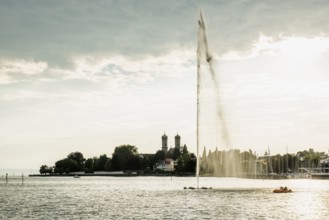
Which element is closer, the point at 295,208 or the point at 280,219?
the point at 280,219

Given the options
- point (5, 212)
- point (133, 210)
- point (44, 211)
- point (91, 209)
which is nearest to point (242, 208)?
point (133, 210)

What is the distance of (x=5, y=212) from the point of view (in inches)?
3506

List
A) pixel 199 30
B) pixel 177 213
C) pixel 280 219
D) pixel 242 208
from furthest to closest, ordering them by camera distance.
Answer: pixel 199 30, pixel 242 208, pixel 177 213, pixel 280 219

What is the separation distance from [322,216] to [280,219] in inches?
336

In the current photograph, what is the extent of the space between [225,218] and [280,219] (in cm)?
798

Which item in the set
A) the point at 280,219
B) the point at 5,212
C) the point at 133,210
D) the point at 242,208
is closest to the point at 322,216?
the point at 280,219

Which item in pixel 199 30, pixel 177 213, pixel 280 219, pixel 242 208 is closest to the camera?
pixel 280 219

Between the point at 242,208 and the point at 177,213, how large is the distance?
13756 millimetres

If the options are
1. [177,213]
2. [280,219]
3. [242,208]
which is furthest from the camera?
[242,208]

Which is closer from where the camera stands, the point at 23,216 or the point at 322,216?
the point at 322,216

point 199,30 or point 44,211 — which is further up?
point 199,30

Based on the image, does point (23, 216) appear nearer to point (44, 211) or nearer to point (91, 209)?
point (44, 211)

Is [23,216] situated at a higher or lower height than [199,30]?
lower

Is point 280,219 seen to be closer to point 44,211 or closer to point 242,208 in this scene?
point 242,208
